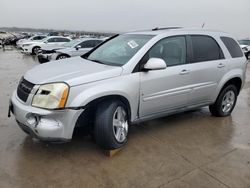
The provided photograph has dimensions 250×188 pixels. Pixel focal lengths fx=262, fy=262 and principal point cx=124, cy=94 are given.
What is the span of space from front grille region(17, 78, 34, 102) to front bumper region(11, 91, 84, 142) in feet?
0.55

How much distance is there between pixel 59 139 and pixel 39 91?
640 mm

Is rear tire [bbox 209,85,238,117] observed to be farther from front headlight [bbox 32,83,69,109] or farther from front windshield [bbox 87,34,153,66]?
front headlight [bbox 32,83,69,109]

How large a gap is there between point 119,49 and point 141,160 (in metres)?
1.84

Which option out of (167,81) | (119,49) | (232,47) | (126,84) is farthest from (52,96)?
(232,47)

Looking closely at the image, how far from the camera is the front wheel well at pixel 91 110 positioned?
11.2ft

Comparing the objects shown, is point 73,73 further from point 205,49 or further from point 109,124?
point 205,49

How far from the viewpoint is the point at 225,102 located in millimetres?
5312

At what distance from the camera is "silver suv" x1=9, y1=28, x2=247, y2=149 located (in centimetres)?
320

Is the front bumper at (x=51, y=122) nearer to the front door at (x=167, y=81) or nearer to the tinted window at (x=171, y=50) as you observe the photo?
the front door at (x=167, y=81)

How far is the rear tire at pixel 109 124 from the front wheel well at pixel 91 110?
0.17 feet

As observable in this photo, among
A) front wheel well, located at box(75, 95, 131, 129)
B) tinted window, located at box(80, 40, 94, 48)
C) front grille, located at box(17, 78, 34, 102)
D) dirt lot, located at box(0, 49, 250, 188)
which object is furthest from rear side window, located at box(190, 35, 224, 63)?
tinted window, located at box(80, 40, 94, 48)

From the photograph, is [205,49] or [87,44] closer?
[205,49]

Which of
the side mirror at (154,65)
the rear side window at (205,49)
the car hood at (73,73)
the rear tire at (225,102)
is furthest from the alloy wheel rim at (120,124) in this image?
the rear tire at (225,102)

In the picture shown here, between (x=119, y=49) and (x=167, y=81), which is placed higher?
(x=119, y=49)
